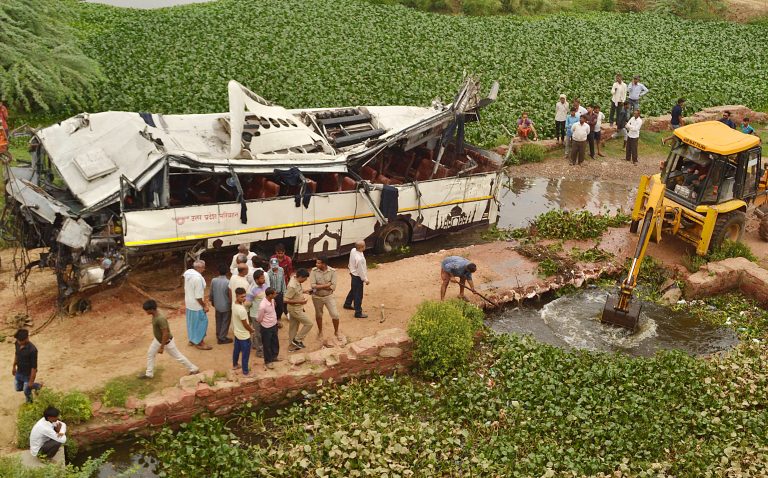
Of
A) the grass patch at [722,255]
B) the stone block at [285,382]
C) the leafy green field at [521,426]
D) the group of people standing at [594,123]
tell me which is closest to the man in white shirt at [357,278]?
the leafy green field at [521,426]

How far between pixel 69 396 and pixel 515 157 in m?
13.6

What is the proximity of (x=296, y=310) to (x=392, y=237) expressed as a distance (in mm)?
4324

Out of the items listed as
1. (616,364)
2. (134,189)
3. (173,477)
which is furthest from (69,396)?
(616,364)

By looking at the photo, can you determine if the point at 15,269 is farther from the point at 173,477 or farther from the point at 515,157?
the point at 515,157

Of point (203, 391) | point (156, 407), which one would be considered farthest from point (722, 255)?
point (156, 407)

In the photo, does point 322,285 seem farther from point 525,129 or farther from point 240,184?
point 525,129

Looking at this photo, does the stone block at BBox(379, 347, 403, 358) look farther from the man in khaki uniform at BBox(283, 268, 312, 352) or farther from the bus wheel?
the bus wheel

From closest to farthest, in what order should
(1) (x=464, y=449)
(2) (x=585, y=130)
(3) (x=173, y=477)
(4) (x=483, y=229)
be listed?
(3) (x=173, y=477)
(1) (x=464, y=449)
(4) (x=483, y=229)
(2) (x=585, y=130)

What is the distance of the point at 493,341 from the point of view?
40.3 feet

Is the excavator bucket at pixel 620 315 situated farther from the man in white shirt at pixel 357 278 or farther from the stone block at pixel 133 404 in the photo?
the stone block at pixel 133 404

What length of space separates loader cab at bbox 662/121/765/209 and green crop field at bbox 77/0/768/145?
6.62m

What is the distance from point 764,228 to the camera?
1609 cm

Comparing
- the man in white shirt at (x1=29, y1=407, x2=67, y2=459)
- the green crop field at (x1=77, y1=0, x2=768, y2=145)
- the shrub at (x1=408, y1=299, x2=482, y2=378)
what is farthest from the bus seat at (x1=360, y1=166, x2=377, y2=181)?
the man in white shirt at (x1=29, y1=407, x2=67, y2=459)

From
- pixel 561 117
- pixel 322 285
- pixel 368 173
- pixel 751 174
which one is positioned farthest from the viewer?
pixel 561 117
